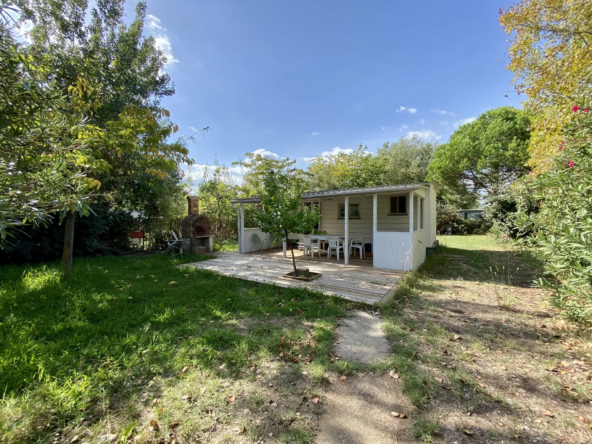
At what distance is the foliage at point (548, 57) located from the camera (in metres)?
5.17

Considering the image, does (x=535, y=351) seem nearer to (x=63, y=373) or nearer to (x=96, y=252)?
(x=63, y=373)

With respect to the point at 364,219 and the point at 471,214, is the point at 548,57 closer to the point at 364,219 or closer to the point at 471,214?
the point at 364,219

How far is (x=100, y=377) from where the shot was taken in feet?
7.76

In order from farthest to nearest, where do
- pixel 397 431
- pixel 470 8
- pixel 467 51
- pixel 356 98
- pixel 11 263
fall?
pixel 356 98 → pixel 467 51 → pixel 470 8 → pixel 11 263 → pixel 397 431

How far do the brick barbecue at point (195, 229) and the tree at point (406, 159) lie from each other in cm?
1560

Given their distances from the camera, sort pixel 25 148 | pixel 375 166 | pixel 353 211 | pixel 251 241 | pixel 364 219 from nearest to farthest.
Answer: pixel 25 148 → pixel 364 219 → pixel 353 211 → pixel 251 241 → pixel 375 166

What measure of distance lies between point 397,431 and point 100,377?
9.18 ft

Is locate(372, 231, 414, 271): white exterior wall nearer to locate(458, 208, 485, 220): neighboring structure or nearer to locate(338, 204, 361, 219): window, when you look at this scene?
locate(338, 204, 361, 219): window

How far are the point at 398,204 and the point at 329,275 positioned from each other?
17.0ft

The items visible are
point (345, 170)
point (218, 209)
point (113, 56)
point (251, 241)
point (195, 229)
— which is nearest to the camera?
point (113, 56)

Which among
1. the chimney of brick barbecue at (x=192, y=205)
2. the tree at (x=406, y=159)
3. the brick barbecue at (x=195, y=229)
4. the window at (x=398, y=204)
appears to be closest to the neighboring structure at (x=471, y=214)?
the tree at (x=406, y=159)

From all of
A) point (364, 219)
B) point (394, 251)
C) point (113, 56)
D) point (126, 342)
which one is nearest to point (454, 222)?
point (364, 219)

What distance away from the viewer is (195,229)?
9.88 meters

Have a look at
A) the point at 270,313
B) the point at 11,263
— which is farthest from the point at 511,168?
the point at 11,263
